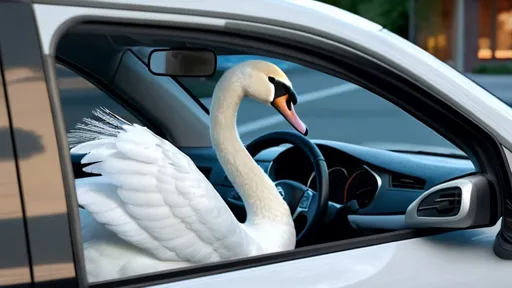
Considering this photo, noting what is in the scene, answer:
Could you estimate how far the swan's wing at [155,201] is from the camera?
203 centimetres

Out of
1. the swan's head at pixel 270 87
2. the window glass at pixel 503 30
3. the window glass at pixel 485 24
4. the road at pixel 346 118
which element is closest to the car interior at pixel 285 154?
the swan's head at pixel 270 87

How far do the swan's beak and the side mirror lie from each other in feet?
2.43

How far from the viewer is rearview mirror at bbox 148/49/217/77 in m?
2.64

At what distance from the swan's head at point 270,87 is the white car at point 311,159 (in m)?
0.10

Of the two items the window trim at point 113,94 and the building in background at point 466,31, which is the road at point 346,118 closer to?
the window trim at point 113,94

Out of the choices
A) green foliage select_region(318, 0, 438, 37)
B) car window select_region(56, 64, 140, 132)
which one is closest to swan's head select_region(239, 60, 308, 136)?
car window select_region(56, 64, 140, 132)

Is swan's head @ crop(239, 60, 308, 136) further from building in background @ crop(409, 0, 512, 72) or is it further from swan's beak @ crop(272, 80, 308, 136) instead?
building in background @ crop(409, 0, 512, 72)

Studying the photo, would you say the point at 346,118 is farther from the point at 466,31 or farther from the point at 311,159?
the point at 466,31

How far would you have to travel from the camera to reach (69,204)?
165cm

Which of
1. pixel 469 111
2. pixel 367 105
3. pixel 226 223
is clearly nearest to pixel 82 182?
pixel 226 223

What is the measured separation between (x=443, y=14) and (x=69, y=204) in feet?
95.6

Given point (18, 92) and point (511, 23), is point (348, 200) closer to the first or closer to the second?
point (18, 92)

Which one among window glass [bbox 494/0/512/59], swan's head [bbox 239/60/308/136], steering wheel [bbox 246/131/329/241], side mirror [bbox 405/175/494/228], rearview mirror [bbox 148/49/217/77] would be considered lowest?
window glass [bbox 494/0/512/59]

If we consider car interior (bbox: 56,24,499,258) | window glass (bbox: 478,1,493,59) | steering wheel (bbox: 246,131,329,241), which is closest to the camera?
car interior (bbox: 56,24,499,258)
